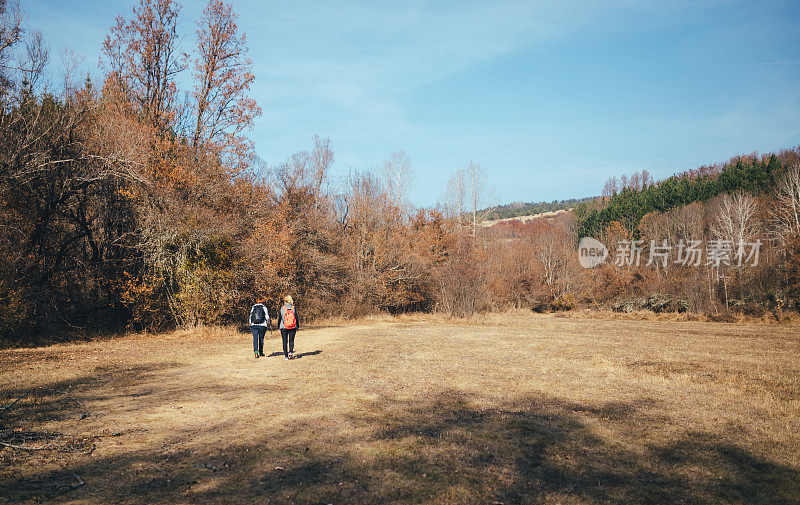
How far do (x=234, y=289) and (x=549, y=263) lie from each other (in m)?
35.3

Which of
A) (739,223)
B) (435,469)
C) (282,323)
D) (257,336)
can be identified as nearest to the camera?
(435,469)

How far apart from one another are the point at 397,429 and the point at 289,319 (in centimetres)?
729

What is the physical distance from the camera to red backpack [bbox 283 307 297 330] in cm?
1377

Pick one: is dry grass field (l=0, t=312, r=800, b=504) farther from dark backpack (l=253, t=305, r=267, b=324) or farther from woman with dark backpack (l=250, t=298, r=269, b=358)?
dark backpack (l=253, t=305, r=267, b=324)

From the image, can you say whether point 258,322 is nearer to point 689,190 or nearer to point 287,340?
point 287,340

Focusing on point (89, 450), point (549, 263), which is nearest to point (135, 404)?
point (89, 450)

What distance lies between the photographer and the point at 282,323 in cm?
1393

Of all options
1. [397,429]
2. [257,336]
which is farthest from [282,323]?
[397,429]

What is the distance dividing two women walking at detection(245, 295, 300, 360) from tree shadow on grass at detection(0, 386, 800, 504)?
6286mm

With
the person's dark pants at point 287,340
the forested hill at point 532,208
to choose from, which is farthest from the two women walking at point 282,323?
the forested hill at point 532,208

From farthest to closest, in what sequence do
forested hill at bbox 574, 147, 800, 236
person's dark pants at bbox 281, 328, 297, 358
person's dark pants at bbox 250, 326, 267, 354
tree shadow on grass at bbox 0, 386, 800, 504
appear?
forested hill at bbox 574, 147, 800, 236 → person's dark pants at bbox 250, 326, 267, 354 → person's dark pants at bbox 281, 328, 297, 358 → tree shadow on grass at bbox 0, 386, 800, 504

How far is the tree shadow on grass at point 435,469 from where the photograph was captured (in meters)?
5.03

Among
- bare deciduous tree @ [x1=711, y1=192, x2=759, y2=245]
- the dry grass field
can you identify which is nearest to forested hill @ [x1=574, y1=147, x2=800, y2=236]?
bare deciduous tree @ [x1=711, y1=192, x2=759, y2=245]

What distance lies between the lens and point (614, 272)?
48594mm
